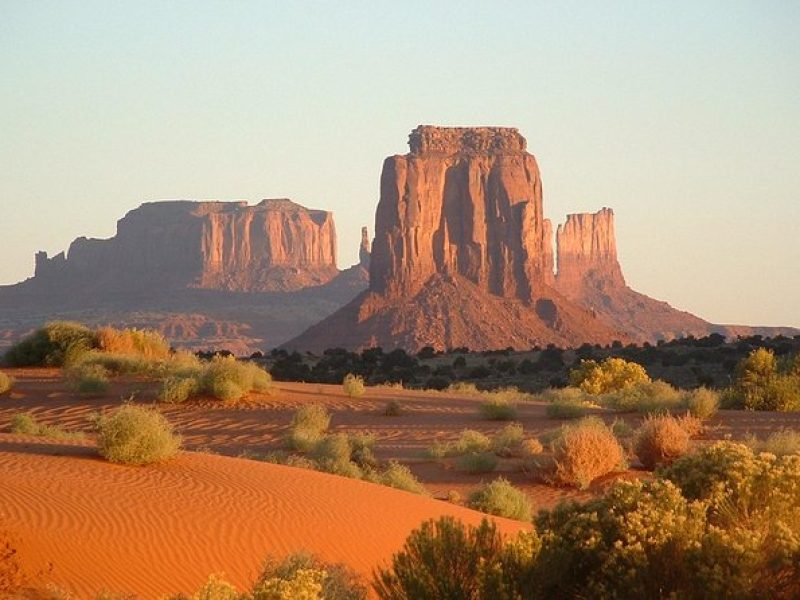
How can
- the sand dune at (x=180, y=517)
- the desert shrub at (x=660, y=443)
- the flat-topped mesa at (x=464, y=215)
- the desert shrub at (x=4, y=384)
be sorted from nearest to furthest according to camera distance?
the sand dune at (x=180, y=517), the desert shrub at (x=660, y=443), the desert shrub at (x=4, y=384), the flat-topped mesa at (x=464, y=215)

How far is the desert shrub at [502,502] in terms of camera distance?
15.4 m

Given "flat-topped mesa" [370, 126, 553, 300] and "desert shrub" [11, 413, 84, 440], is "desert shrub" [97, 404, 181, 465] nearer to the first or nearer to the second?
"desert shrub" [11, 413, 84, 440]

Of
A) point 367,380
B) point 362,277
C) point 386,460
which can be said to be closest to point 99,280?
point 362,277

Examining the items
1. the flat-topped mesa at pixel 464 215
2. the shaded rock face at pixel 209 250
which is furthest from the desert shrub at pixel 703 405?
the shaded rock face at pixel 209 250

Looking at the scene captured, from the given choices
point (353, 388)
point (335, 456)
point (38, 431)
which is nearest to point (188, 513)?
point (335, 456)

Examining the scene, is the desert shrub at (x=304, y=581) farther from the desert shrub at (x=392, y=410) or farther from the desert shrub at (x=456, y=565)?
the desert shrub at (x=392, y=410)

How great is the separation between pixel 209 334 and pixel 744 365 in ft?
289

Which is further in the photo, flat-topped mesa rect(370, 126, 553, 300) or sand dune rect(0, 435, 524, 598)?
flat-topped mesa rect(370, 126, 553, 300)

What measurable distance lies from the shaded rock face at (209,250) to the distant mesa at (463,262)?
143ft

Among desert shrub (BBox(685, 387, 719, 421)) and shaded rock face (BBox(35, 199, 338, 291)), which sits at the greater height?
shaded rock face (BBox(35, 199, 338, 291))

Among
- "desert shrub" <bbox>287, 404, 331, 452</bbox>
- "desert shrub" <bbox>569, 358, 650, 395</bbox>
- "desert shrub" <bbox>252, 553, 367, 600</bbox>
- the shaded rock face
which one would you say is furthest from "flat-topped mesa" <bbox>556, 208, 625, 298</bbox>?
"desert shrub" <bbox>252, 553, 367, 600</bbox>

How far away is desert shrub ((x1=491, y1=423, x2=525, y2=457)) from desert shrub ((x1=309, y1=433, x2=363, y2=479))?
267 cm

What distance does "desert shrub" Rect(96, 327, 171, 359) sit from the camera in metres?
33.5

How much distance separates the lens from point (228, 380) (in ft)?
91.8
